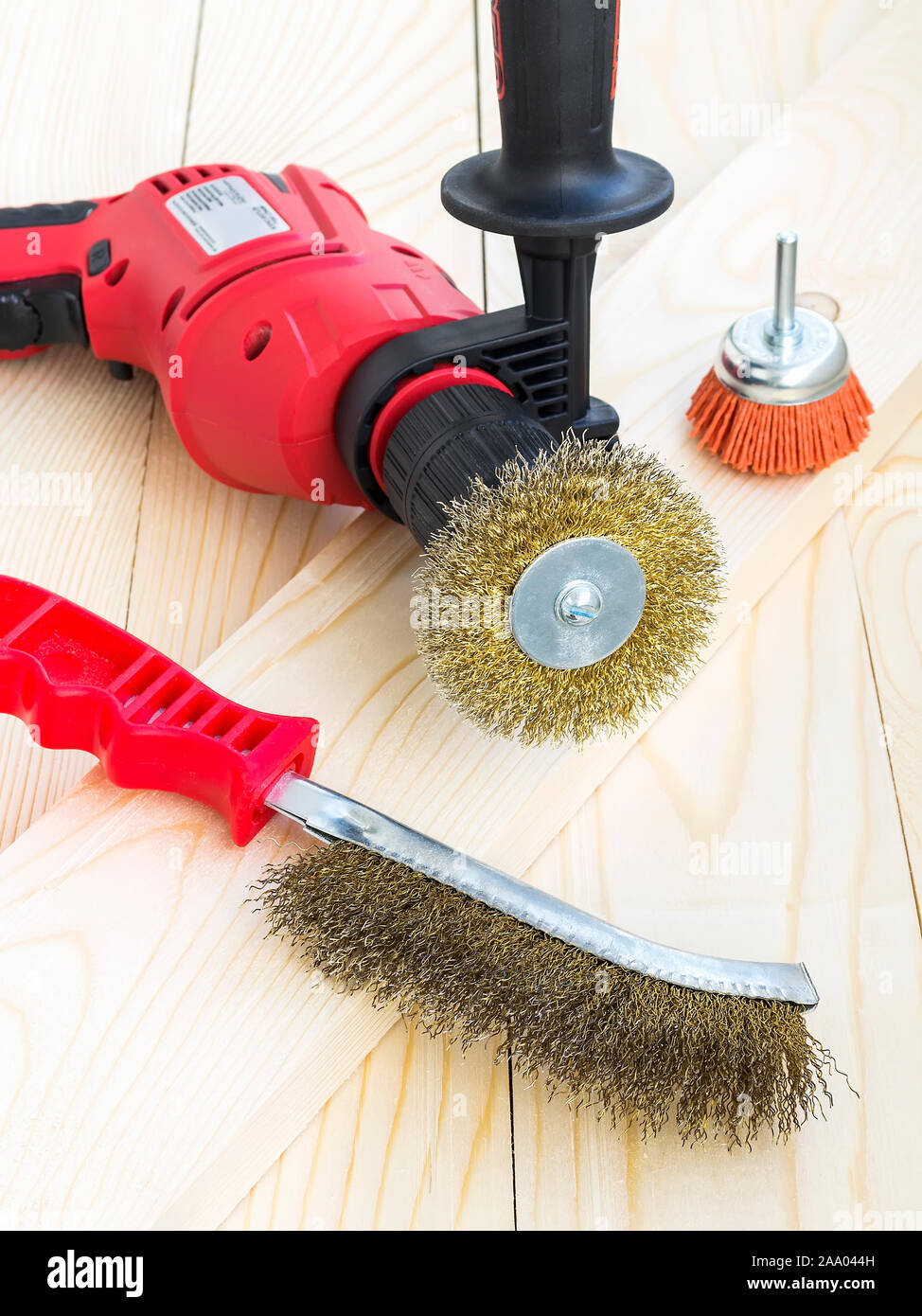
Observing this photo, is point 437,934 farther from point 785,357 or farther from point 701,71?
point 701,71

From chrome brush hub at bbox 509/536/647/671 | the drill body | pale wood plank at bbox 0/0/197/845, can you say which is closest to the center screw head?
chrome brush hub at bbox 509/536/647/671

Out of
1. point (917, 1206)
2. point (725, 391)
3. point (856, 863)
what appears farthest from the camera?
point (725, 391)

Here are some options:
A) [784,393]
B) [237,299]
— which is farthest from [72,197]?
[784,393]

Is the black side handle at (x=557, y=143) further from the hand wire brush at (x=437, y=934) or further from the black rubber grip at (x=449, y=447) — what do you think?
the hand wire brush at (x=437, y=934)

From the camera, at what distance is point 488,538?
72 centimetres

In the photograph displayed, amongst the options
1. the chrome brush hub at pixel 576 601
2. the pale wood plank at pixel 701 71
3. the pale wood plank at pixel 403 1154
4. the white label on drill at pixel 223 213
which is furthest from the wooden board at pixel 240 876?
the pale wood plank at pixel 701 71

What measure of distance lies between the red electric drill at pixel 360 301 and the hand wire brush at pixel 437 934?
18 centimetres

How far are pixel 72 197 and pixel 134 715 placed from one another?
77 cm

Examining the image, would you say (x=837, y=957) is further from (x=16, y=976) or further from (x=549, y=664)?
(x=16, y=976)

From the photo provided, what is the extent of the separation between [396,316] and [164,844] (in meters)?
0.37

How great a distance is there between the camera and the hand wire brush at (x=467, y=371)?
2.38 ft

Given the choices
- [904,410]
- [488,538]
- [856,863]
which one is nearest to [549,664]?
[488,538]

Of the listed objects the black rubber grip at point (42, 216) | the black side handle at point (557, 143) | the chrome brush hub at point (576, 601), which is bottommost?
the chrome brush hub at point (576, 601)

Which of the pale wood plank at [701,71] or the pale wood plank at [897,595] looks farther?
the pale wood plank at [701,71]
